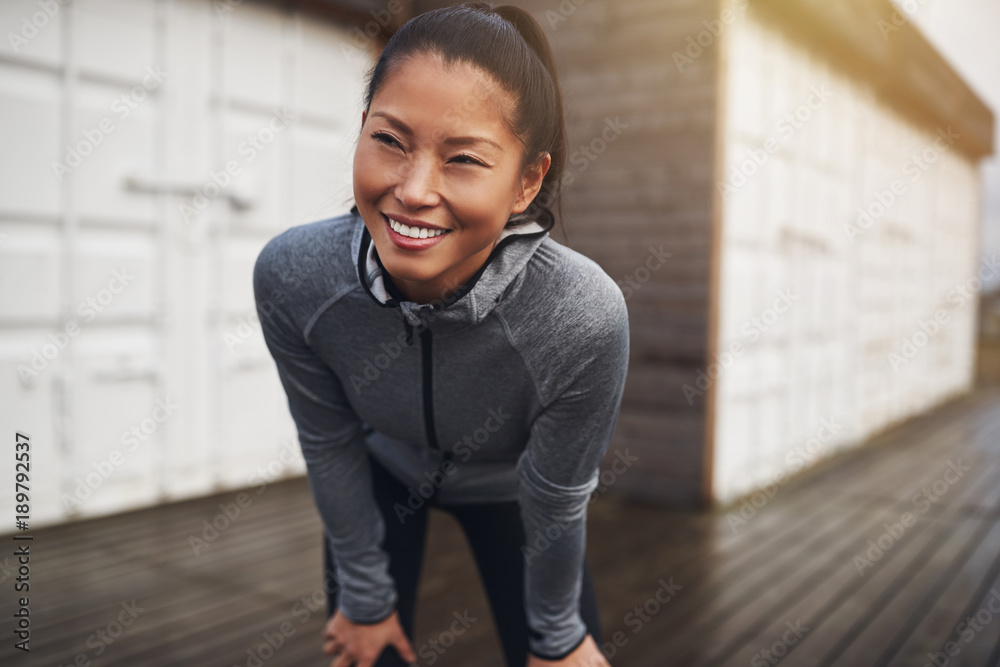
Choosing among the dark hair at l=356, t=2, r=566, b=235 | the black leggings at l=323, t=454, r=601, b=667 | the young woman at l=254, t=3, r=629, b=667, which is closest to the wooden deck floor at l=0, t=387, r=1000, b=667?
the black leggings at l=323, t=454, r=601, b=667

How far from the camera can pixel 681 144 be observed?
4.13 metres

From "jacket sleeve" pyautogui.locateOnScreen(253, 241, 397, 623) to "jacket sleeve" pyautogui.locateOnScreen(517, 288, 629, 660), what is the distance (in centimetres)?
30

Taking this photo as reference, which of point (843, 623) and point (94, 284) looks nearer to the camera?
point (843, 623)

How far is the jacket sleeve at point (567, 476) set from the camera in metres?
1.14

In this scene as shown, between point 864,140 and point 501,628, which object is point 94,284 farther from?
point 864,140

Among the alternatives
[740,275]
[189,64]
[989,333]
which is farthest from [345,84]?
[989,333]

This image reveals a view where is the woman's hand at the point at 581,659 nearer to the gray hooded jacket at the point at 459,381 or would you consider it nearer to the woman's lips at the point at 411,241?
the gray hooded jacket at the point at 459,381

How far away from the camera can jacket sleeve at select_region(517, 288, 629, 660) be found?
1.14 metres

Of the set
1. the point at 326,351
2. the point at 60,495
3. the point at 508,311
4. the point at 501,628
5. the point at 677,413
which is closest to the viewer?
the point at 508,311

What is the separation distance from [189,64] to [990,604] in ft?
14.6

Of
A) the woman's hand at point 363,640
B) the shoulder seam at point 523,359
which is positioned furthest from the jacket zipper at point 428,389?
the woman's hand at point 363,640

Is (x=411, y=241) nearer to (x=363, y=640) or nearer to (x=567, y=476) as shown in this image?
(x=567, y=476)

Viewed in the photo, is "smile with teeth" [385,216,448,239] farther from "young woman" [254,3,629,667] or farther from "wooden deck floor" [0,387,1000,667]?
"wooden deck floor" [0,387,1000,667]

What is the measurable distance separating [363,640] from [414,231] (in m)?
0.82
